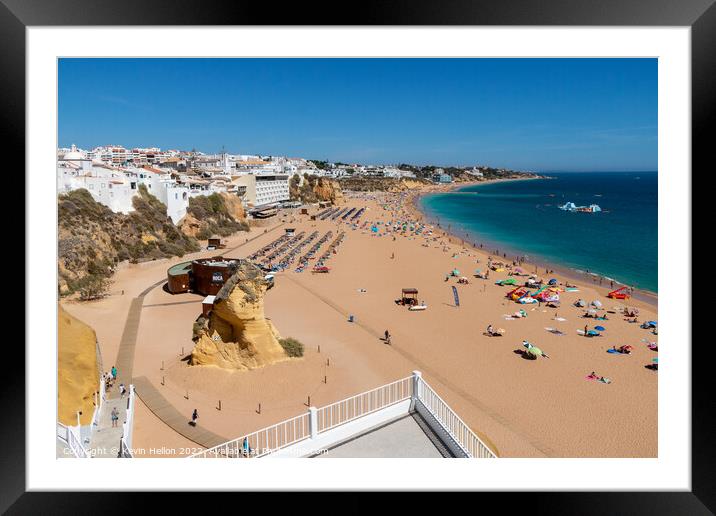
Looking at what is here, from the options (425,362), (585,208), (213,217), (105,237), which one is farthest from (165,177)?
(585,208)

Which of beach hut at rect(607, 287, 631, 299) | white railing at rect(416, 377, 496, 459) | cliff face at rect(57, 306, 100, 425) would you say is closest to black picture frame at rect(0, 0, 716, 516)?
white railing at rect(416, 377, 496, 459)

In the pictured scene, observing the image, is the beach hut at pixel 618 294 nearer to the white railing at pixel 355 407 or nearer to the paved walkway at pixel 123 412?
the white railing at pixel 355 407

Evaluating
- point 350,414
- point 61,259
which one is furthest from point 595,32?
point 61,259

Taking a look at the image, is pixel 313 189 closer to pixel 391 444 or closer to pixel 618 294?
pixel 618 294

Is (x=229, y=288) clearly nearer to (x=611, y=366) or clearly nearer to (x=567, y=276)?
(x=611, y=366)

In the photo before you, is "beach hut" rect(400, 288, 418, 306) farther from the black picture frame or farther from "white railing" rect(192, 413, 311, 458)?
the black picture frame

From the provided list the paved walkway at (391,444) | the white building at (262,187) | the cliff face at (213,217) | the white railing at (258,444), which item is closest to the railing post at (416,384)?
the paved walkway at (391,444)
